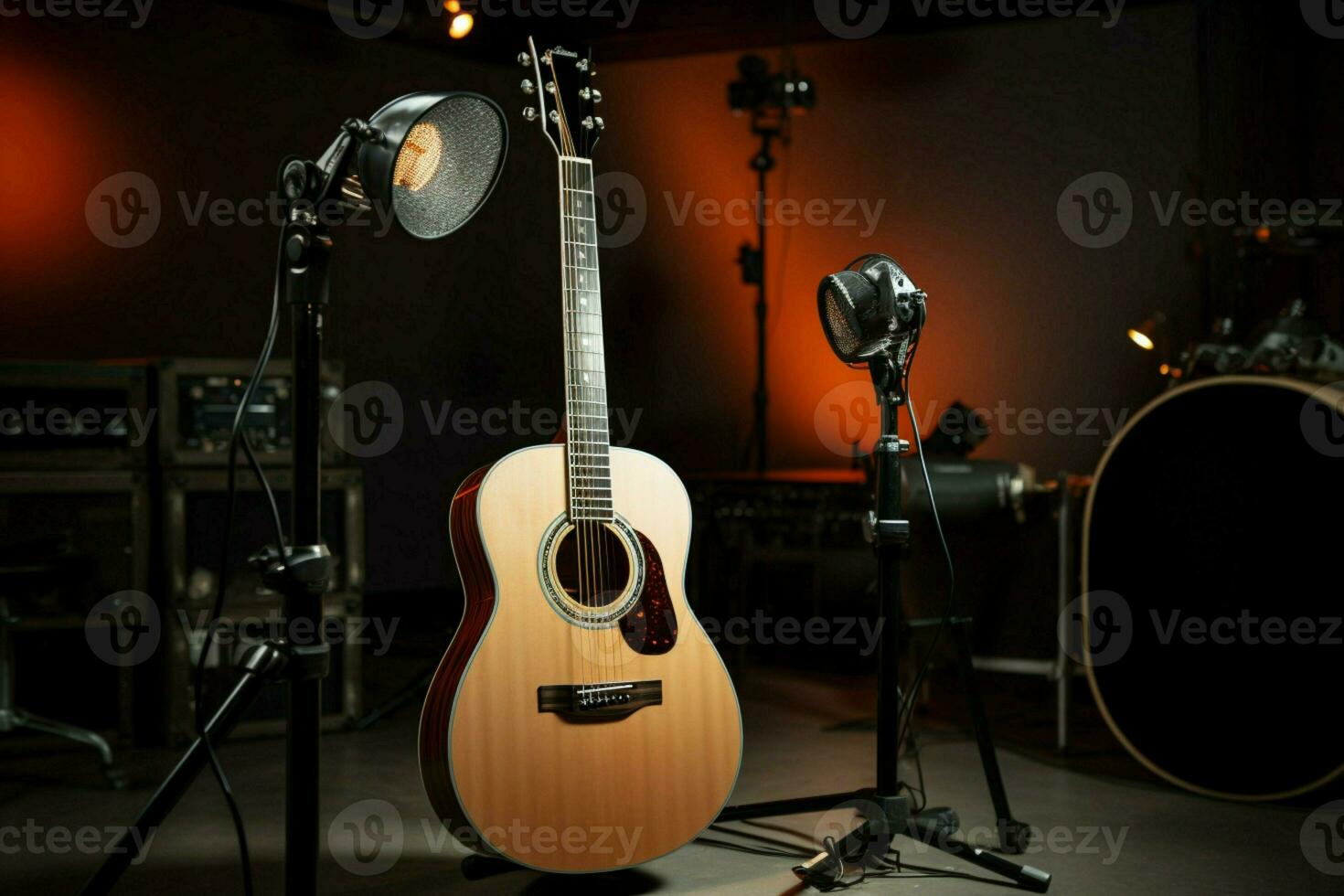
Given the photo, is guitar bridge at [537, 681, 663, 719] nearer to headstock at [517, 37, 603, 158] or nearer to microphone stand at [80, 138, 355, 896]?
microphone stand at [80, 138, 355, 896]

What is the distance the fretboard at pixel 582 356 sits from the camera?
247cm

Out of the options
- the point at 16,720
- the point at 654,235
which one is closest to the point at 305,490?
the point at 16,720

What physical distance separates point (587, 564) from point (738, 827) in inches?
37.0

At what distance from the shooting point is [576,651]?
2.41 metres

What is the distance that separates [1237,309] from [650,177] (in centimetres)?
266

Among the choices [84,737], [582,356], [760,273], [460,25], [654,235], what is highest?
[460,25]

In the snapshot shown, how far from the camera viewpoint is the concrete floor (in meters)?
2.58

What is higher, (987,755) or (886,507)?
(886,507)

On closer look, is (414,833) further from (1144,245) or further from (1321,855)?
(1144,245)

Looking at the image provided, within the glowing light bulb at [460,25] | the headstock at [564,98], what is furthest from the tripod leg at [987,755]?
the glowing light bulb at [460,25]

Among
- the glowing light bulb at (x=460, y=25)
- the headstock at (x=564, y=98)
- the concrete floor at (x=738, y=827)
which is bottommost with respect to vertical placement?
the concrete floor at (x=738, y=827)

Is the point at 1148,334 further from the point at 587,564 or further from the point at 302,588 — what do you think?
the point at 302,588

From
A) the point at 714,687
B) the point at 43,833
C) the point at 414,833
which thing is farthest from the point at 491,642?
the point at 43,833

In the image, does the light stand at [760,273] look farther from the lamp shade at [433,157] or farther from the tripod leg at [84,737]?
the lamp shade at [433,157]
